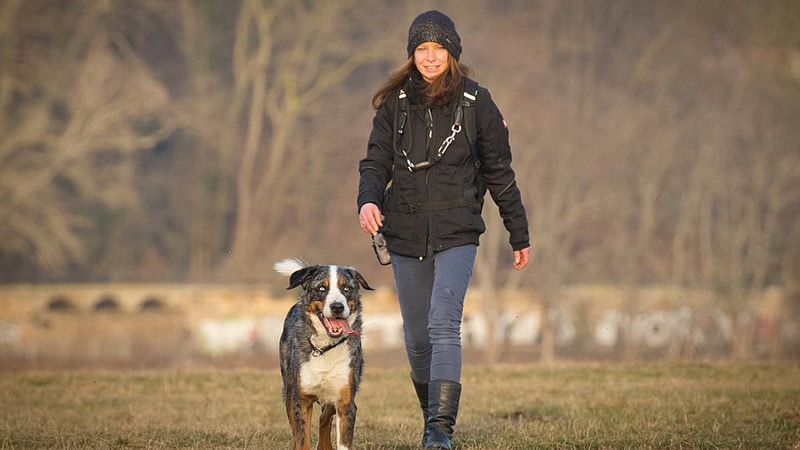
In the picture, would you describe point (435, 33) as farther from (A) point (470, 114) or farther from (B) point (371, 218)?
(B) point (371, 218)

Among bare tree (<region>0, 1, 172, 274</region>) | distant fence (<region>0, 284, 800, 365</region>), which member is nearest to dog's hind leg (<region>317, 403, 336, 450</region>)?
bare tree (<region>0, 1, 172, 274</region>)

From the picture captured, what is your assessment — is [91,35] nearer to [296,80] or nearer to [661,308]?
[296,80]

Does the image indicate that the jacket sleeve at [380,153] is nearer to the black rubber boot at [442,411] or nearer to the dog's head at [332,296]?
the dog's head at [332,296]

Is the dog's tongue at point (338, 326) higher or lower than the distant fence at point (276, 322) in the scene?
lower

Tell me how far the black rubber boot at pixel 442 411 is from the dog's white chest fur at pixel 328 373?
52 cm

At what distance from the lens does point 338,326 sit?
7613mm

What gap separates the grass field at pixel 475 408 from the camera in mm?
8625

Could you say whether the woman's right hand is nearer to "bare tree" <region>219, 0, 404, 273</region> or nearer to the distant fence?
the distant fence

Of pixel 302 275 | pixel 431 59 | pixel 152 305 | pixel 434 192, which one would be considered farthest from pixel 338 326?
pixel 152 305

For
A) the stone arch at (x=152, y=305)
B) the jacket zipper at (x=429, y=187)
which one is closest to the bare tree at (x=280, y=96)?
the stone arch at (x=152, y=305)

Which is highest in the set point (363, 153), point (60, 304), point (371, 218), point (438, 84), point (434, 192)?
point (363, 153)

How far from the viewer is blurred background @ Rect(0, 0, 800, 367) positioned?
40.7m

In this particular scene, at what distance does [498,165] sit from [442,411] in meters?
1.48

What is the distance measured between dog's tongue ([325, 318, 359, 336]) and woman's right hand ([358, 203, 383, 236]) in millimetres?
535
